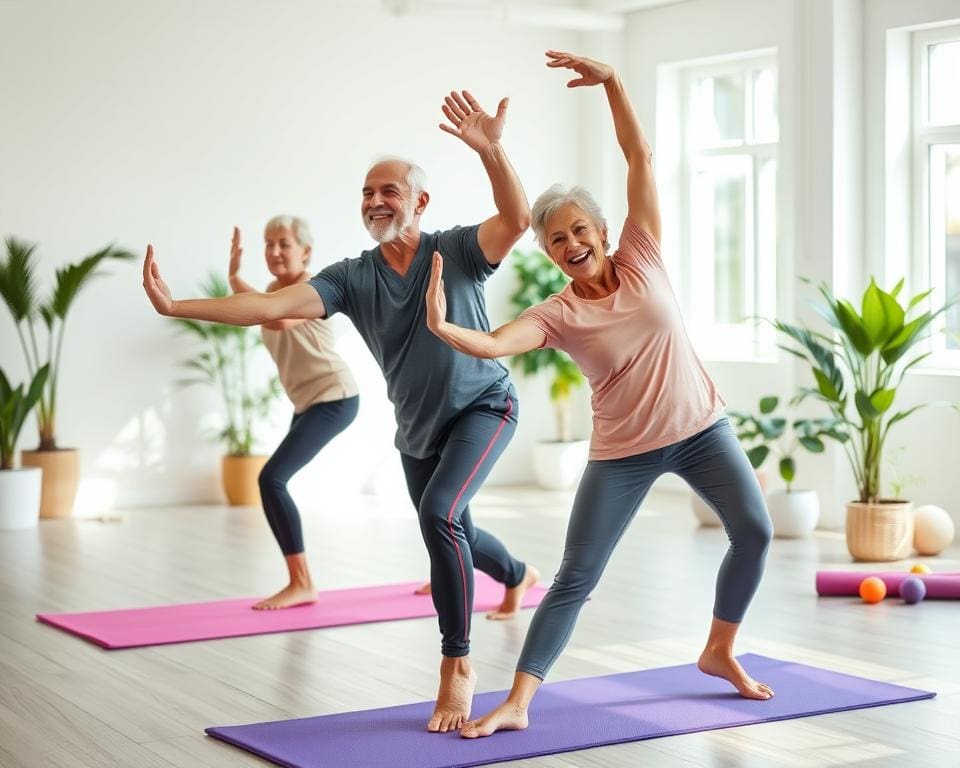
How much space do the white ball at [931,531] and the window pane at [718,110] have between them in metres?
2.76

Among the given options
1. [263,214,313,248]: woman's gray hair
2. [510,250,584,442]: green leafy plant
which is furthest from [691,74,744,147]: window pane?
[263,214,313,248]: woman's gray hair

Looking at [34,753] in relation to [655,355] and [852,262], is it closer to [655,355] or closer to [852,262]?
[655,355]

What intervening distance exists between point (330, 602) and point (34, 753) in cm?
188

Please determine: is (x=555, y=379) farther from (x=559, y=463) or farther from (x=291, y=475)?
(x=291, y=475)

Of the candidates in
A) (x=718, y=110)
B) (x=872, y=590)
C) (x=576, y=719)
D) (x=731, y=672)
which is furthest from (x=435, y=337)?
(x=718, y=110)

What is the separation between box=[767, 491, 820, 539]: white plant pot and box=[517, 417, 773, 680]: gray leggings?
3099mm

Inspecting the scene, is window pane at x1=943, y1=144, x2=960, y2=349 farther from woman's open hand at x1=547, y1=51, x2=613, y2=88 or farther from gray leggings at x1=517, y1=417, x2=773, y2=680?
woman's open hand at x1=547, y1=51, x2=613, y2=88

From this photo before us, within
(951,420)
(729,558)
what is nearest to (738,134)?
(951,420)

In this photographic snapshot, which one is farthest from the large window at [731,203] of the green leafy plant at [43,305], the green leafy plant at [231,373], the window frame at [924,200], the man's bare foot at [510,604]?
the man's bare foot at [510,604]

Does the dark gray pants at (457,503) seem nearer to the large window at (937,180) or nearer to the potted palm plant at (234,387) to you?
the large window at (937,180)

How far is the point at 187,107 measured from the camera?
7.71 m

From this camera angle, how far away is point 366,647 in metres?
4.35

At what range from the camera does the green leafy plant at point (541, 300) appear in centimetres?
846

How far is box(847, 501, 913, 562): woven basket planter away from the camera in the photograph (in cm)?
587
